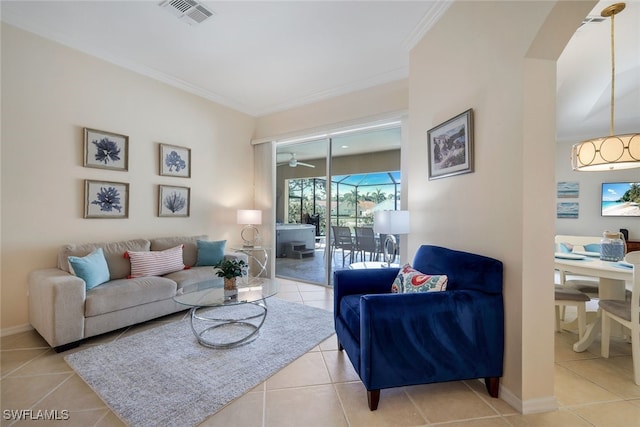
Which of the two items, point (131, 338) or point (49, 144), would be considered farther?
point (49, 144)

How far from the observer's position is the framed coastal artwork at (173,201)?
12.1 feet

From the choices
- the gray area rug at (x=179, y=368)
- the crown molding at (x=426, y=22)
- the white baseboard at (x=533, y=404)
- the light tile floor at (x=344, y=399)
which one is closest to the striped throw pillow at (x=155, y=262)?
the gray area rug at (x=179, y=368)

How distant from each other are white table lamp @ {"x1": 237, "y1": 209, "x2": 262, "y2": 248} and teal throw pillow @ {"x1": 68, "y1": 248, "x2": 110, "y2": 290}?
191 centimetres

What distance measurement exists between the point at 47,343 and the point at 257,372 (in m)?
2.02

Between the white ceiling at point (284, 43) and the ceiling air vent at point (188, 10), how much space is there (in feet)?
0.19

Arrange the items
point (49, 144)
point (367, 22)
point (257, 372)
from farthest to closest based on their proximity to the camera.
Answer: point (49, 144) → point (367, 22) → point (257, 372)

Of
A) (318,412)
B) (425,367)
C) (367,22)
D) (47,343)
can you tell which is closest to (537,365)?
(425,367)

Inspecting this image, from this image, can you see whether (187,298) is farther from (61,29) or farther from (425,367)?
(61,29)

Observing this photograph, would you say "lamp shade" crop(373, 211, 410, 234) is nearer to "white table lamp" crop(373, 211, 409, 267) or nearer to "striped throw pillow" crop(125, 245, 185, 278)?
"white table lamp" crop(373, 211, 409, 267)

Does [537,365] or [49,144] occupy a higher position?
[49,144]

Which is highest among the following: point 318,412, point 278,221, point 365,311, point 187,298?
point 278,221

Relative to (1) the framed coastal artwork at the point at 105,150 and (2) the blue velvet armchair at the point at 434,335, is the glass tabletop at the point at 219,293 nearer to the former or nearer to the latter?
(2) the blue velvet armchair at the point at 434,335

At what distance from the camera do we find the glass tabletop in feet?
7.52

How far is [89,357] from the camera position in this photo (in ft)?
7.08
